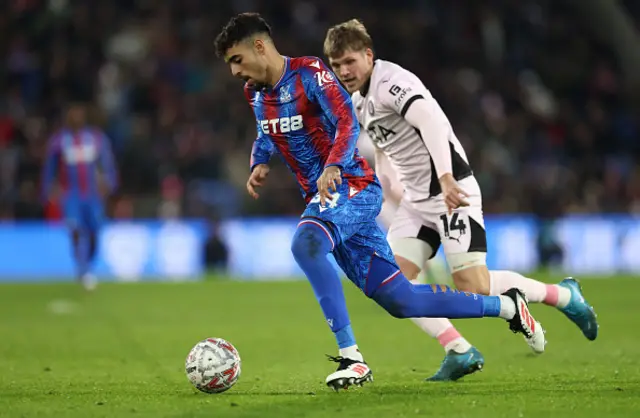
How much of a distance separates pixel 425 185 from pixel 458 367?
1200mm

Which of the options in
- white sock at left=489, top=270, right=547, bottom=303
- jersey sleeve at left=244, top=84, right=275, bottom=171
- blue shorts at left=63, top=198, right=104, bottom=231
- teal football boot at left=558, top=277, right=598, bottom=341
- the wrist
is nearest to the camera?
the wrist

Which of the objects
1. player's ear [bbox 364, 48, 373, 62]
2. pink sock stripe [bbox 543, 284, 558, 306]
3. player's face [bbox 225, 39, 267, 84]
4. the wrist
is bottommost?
pink sock stripe [bbox 543, 284, 558, 306]

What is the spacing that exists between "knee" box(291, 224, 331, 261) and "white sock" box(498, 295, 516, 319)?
1.07 metres

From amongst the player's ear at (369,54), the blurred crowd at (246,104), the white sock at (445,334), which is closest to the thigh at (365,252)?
the white sock at (445,334)

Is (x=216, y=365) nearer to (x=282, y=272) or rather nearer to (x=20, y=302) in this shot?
(x=20, y=302)

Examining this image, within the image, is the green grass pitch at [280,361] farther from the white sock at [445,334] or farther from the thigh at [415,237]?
the thigh at [415,237]

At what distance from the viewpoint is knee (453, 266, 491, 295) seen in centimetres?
659

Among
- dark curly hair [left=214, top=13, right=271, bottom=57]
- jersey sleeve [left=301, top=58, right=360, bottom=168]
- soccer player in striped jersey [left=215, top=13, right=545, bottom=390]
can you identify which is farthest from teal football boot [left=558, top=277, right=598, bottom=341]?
dark curly hair [left=214, top=13, right=271, bottom=57]

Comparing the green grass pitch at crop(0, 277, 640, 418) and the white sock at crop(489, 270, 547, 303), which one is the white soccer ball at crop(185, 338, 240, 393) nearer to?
the green grass pitch at crop(0, 277, 640, 418)

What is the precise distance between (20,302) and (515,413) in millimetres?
10088

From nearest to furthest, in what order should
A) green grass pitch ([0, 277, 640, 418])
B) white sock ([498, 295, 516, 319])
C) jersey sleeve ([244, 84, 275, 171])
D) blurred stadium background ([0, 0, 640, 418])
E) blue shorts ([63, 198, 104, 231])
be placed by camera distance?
green grass pitch ([0, 277, 640, 418]) → white sock ([498, 295, 516, 319]) → jersey sleeve ([244, 84, 275, 171]) → blurred stadium background ([0, 0, 640, 418]) → blue shorts ([63, 198, 104, 231])

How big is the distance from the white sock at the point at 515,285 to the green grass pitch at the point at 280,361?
0.49 metres

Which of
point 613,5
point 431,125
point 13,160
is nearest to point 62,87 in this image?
point 13,160

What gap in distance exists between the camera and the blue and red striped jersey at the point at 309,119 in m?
5.77
